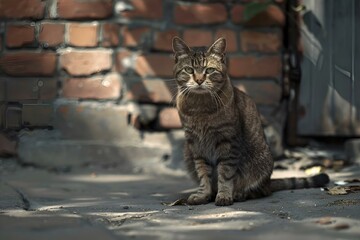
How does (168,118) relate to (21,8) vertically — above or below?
below

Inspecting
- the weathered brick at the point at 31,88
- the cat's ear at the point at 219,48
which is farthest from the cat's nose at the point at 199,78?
the weathered brick at the point at 31,88

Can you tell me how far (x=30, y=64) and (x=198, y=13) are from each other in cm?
120

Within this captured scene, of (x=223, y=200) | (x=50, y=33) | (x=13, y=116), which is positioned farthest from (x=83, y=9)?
(x=223, y=200)

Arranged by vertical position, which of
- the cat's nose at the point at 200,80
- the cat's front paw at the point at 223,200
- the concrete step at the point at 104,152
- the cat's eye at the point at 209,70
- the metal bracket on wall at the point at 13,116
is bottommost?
the cat's front paw at the point at 223,200

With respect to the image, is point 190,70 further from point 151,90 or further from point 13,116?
point 13,116

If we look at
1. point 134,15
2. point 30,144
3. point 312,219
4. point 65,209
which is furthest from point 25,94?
point 312,219

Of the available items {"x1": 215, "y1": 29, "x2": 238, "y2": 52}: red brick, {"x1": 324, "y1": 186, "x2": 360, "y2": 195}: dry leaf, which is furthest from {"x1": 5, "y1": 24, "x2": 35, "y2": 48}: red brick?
{"x1": 324, "y1": 186, "x2": 360, "y2": 195}: dry leaf

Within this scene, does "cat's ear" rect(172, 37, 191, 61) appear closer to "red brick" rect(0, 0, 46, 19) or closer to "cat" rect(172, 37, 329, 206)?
"cat" rect(172, 37, 329, 206)

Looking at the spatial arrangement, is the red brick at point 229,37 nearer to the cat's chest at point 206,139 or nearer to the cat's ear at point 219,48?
the cat's ear at point 219,48

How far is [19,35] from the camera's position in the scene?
3.82 meters

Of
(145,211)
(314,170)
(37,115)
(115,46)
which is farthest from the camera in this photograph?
(115,46)

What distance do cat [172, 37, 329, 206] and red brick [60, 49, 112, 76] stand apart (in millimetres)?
983

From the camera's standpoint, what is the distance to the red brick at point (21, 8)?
3.81 m

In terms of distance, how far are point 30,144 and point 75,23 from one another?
873 millimetres
